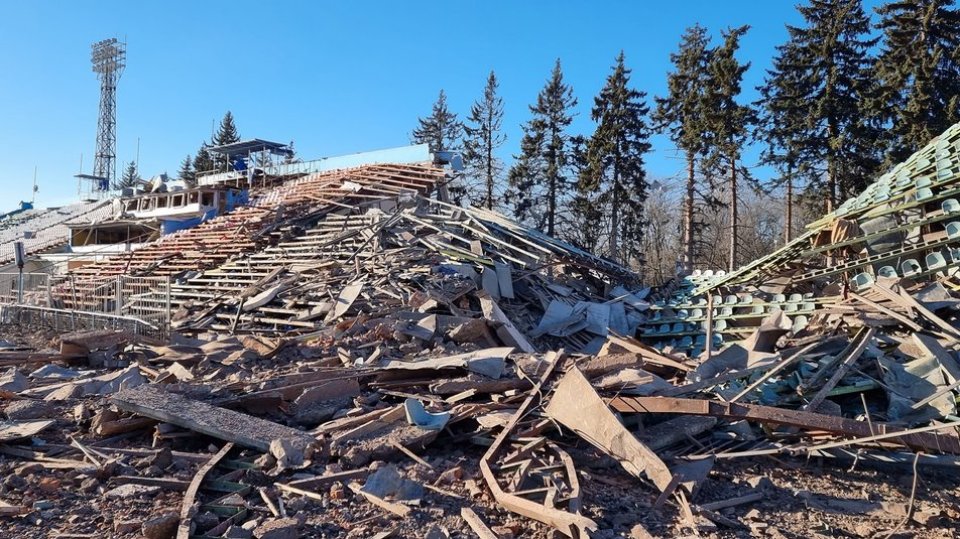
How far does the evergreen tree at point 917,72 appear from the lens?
2220 cm

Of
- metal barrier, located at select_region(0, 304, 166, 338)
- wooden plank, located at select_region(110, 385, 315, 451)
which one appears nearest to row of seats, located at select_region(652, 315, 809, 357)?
wooden plank, located at select_region(110, 385, 315, 451)

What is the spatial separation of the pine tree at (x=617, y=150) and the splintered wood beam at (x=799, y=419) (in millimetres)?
26680

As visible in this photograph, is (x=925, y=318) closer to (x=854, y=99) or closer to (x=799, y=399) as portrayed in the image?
(x=799, y=399)

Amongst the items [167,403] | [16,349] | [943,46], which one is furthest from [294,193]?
[943,46]

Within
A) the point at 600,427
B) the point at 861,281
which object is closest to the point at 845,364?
the point at 600,427

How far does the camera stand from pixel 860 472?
507 centimetres

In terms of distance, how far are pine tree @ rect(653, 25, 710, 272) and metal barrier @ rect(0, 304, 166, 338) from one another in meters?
20.3

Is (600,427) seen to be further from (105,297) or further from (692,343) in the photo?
(105,297)

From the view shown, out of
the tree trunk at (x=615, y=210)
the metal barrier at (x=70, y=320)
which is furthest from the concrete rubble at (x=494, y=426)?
the tree trunk at (x=615, y=210)

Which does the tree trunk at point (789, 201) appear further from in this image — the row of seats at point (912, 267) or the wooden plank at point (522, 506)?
the wooden plank at point (522, 506)

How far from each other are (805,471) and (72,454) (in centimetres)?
587

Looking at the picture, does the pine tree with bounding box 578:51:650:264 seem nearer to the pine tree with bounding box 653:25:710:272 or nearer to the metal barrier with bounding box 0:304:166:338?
the pine tree with bounding box 653:25:710:272

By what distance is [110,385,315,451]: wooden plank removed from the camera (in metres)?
4.96

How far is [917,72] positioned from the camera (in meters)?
22.6
